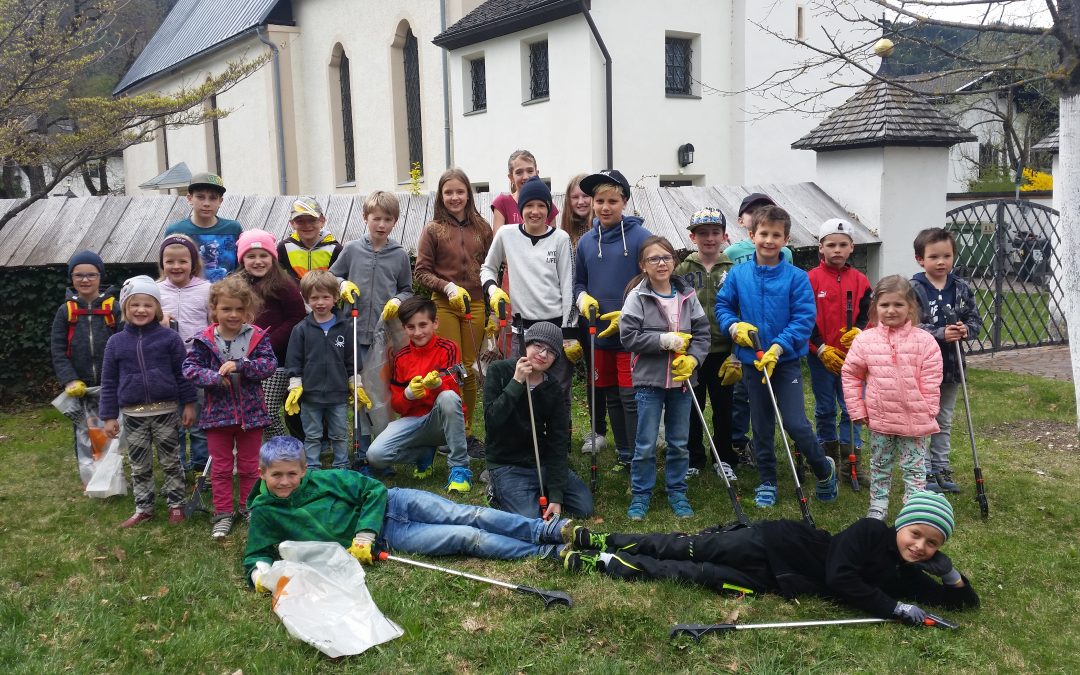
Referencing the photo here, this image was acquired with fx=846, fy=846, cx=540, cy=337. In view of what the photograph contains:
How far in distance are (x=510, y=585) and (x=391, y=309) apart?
89.6 inches

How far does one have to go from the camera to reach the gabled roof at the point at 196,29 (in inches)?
957

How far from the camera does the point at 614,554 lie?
4156mm

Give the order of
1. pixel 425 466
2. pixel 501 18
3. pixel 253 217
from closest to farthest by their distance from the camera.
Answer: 1. pixel 425 466
2. pixel 253 217
3. pixel 501 18

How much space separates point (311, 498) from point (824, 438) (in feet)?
10.9

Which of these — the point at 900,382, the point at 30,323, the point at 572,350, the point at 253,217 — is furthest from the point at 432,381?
the point at 30,323

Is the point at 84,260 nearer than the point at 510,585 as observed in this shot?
No

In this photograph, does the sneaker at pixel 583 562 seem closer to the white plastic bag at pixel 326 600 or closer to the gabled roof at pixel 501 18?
the white plastic bag at pixel 326 600

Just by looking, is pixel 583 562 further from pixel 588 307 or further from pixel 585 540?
pixel 588 307

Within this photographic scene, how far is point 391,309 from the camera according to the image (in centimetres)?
555

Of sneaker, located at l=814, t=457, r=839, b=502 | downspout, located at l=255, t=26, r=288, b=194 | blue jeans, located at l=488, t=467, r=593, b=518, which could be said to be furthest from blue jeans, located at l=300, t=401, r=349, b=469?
downspout, located at l=255, t=26, r=288, b=194

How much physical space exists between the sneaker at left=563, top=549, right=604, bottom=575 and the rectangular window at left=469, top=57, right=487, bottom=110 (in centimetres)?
1578

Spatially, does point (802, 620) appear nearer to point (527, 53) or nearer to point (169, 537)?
point (169, 537)

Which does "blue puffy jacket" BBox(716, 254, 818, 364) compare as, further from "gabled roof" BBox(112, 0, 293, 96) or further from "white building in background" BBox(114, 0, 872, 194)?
"gabled roof" BBox(112, 0, 293, 96)

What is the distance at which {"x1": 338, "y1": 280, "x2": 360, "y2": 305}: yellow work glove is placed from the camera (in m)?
5.54
